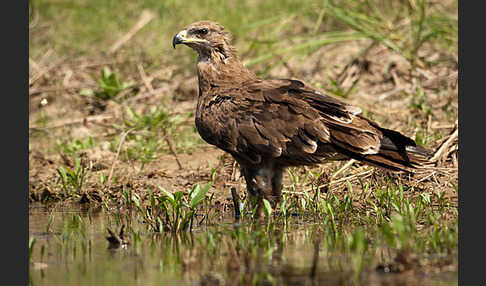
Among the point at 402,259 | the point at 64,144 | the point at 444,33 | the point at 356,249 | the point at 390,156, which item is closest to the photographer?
the point at 402,259

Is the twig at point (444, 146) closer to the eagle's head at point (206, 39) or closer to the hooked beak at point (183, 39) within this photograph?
the eagle's head at point (206, 39)

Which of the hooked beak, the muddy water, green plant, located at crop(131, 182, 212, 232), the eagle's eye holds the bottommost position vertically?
the muddy water

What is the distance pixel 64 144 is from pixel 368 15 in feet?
13.7

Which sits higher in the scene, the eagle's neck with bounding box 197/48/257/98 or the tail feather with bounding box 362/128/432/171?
the eagle's neck with bounding box 197/48/257/98

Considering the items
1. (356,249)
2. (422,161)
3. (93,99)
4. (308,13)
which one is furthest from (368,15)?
(356,249)

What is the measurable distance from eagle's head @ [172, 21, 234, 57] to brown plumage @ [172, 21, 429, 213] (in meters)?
0.57

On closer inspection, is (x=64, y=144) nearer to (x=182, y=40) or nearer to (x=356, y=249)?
(x=182, y=40)

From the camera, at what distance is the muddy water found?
11.6 feet

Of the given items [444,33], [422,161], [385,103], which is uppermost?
[444,33]

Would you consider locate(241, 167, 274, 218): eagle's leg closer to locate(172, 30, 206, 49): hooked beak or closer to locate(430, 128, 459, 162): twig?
locate(172, 30, 206, 49): hooked beak

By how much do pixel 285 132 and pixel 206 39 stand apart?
1463 mm

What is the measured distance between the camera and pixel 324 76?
9219 millimetres

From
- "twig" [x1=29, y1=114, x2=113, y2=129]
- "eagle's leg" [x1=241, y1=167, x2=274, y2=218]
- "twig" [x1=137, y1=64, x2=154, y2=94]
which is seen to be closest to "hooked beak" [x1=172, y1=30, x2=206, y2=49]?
"eagle's leg" [x1=241, y1=167, x2=274, y2=218]

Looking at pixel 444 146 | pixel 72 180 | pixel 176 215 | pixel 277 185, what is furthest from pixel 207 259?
pixel 444 146
